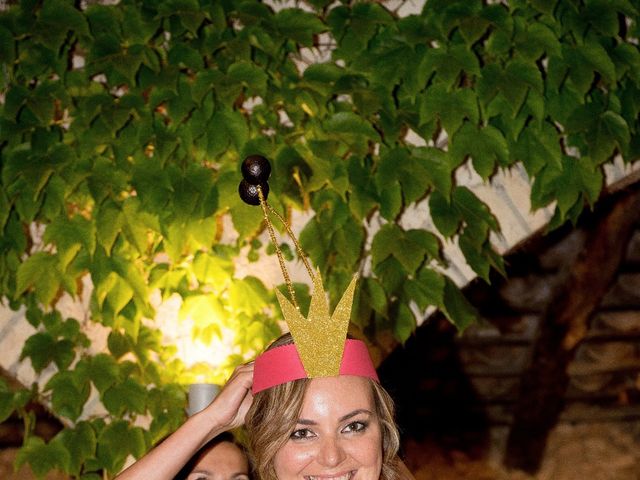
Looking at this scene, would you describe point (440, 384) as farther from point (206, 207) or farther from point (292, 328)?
point (292, 328)

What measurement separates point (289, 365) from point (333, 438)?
0.15 m

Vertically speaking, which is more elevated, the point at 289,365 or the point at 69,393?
the point at 289,365

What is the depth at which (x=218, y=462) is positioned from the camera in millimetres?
2002

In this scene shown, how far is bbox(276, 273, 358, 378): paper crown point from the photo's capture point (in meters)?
1.68

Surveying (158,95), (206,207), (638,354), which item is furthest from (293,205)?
(638,354)

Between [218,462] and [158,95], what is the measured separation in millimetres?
923

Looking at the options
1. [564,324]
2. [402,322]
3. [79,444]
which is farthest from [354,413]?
[564,324]

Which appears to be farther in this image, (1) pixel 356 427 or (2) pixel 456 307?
(2) pixel 456 307

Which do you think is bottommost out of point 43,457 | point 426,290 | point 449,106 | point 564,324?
point 564,324

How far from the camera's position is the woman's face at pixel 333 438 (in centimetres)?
162

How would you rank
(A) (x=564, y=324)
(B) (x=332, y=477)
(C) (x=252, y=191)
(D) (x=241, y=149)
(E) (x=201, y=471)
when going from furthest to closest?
(A) (x=564, y=324) < (D) (x=241, y=149) < (E) (x=201, y=471) < (C) (x=252, y=191) < (B) (x=332, y=477)

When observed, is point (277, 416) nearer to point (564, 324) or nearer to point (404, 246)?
point (404, 246)

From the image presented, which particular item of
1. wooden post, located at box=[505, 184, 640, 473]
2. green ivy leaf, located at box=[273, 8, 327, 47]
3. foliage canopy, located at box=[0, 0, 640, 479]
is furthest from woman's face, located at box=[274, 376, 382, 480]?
wooden post, located at box=[505, 184, 640, 473]

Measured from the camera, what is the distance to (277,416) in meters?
1.67
